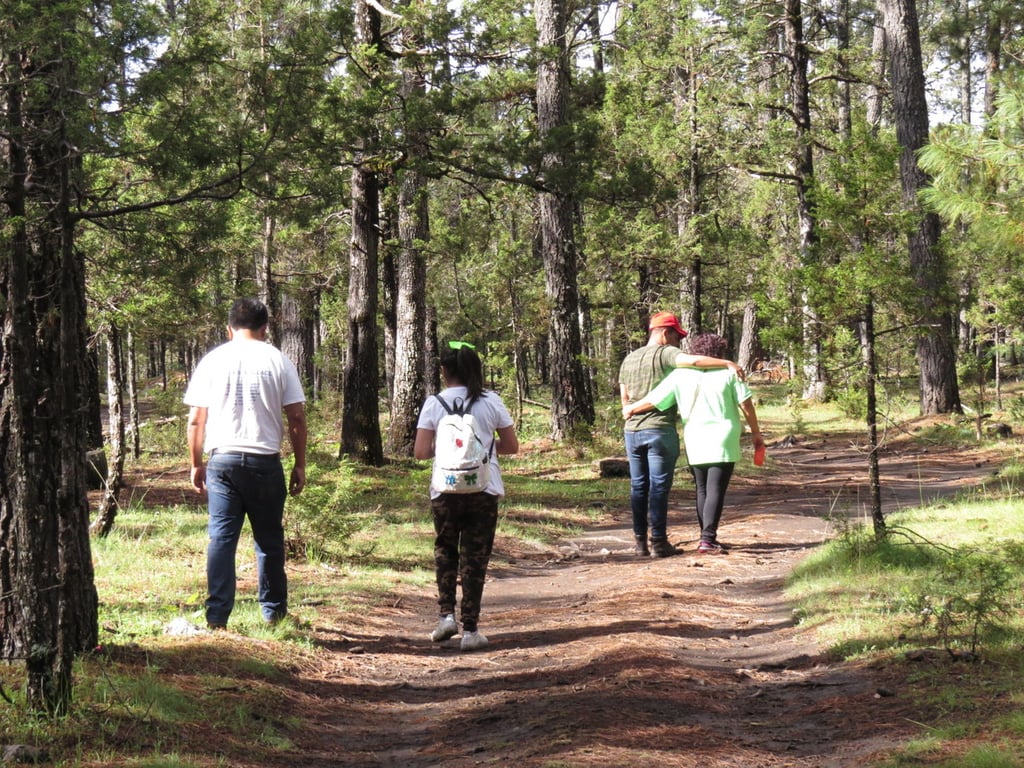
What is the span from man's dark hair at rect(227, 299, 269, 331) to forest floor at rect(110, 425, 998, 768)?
1.89 metres

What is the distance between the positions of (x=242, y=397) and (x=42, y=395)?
1535 millimetres

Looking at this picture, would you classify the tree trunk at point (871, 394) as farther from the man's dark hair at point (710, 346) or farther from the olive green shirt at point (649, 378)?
the olive green shirt at point (649, 378)

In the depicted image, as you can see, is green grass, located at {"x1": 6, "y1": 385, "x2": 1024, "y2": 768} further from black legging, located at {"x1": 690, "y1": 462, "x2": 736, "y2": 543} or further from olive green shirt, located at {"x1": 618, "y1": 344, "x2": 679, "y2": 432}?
olive green shirt, located at {"x1": 618, "y1": 344, "x2": 679, "y2": 432}

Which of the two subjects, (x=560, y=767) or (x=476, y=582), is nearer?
(x=560, y=767)

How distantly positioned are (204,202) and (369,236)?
720cm

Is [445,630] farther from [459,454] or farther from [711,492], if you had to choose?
[711,492]

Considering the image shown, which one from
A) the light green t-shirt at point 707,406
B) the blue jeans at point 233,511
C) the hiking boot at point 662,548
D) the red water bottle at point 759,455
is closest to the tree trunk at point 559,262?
the hiking boot at point 662,548

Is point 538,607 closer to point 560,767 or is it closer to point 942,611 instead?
point 942,611

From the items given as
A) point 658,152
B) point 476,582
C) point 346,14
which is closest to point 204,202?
point 476,582

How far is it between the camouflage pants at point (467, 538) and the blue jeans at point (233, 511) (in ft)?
3.45

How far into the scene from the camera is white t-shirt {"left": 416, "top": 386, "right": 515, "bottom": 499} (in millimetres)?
6707

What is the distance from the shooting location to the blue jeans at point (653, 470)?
31.1 feet

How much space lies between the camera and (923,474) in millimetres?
15789

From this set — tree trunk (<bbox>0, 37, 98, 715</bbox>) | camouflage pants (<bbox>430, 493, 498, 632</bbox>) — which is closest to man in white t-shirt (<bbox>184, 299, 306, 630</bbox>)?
tree trunk (<bbox>0, 37, 98, 715</bbox>)
